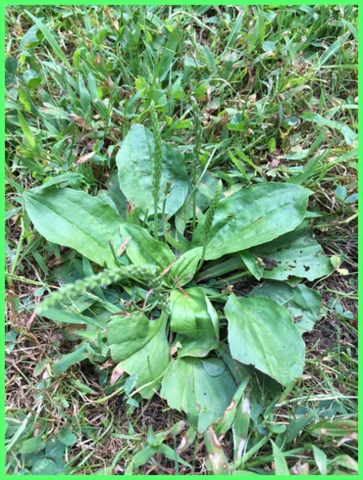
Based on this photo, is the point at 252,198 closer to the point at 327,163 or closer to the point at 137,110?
the point at 327,163

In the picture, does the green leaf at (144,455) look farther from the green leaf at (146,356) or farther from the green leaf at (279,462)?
the green leaf at (279,462)

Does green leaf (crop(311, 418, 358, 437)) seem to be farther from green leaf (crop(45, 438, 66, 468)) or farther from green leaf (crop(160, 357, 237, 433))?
green leaf (crop(45, 438, 66, 468))

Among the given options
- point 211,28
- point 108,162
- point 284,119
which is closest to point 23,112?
point 108,162

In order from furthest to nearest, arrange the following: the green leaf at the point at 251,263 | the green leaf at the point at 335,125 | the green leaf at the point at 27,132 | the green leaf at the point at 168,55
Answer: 1. the green leaf at the point at 168,55
2. the green leaf at the point at 335,125
3. the green leaf at the point at 27,132
4. the green leaf at the point at 251,263

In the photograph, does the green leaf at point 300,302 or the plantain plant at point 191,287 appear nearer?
the plantain plant at point 191,287

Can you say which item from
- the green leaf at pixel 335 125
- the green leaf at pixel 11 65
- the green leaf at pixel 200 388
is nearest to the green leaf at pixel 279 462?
the green leaf at pixel 200 388

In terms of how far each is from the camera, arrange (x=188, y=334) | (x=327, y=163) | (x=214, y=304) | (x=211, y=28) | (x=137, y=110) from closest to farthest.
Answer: (x=188, y=334)
(x=214, y=304)
(x=327, y=163)
(x=137, y=110)
(x=211, y=28)
